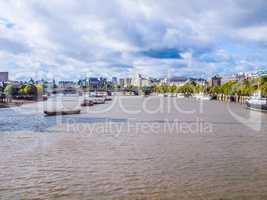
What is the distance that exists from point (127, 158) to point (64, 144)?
6419mm

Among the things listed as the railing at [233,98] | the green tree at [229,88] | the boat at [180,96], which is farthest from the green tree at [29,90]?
the boat at [180,96]

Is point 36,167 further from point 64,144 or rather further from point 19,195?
point 64,144

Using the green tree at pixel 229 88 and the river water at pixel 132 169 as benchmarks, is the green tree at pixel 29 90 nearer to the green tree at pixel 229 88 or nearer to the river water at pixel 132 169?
the green tree at pixel 229 88

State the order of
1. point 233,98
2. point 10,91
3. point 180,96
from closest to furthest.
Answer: point 10,91 < point 233,98 < point 180,96

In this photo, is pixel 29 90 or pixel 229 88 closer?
pixel 29 90

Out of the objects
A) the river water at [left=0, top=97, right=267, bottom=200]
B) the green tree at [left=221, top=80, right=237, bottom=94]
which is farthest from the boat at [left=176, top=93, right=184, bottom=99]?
the river water at [left=0, top=97, right=267, bottom=200]

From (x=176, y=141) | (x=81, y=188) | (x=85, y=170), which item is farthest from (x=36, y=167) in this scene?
(x=176, y=141)

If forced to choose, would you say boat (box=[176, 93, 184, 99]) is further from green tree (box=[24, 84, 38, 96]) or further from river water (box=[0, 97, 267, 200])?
river water (box=[0, 97, 267, 200])

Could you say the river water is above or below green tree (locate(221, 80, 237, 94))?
below

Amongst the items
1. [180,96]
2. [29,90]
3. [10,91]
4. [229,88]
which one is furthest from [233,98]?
[10,91]

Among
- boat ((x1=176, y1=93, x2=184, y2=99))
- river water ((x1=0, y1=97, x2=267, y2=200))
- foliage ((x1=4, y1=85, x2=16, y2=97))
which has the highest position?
foliage ((x1=4, y1=85, x2=16, y2=97))

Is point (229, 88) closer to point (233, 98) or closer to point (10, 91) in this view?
point (233, 98)

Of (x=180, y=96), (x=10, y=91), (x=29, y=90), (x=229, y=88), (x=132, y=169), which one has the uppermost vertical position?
(x=229, y=88)

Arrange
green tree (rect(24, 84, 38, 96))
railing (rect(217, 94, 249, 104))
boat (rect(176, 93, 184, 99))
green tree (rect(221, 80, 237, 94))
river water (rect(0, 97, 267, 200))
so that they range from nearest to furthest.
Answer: river water (rect(0, 97, 267, 200)), railing (rect(217, 94, 249, 104)), green tree (rect(24, 84, 38, 96)), green tree (rect(221, 80, 237, 94)), boat (rect(176, 93, 184, 99))
